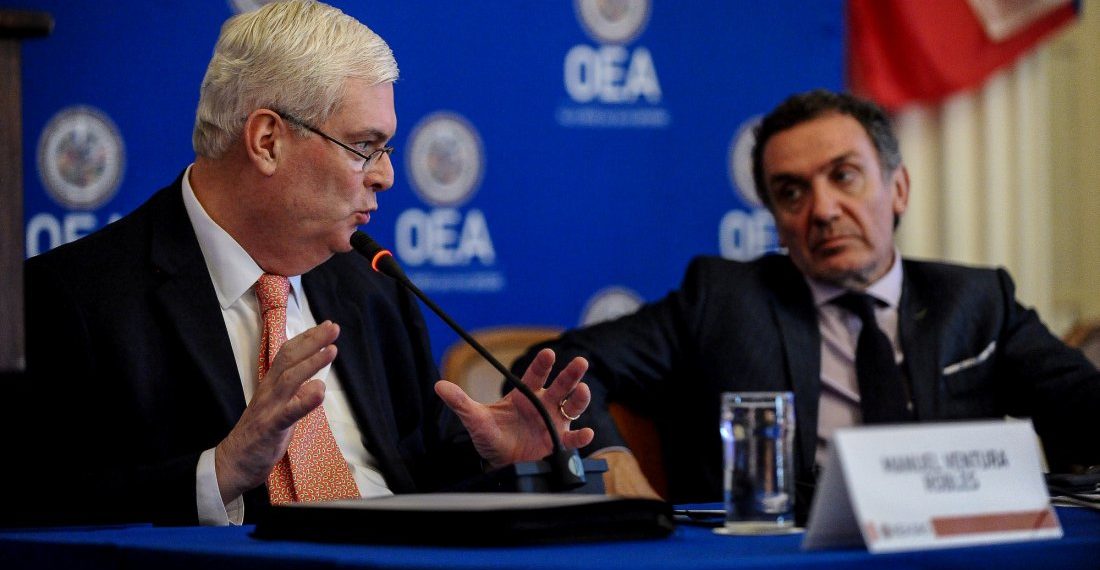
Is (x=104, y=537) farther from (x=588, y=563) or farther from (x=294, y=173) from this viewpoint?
(x=294, y=173)

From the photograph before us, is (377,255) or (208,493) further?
(377,255)

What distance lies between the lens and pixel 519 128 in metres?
3.86

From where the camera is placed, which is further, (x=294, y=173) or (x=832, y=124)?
(x=832, y=124)

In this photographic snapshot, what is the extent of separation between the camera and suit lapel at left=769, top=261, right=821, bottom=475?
2.75 meters

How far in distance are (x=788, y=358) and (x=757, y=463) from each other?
1.48m

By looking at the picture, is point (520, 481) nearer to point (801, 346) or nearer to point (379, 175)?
point (379, 175)

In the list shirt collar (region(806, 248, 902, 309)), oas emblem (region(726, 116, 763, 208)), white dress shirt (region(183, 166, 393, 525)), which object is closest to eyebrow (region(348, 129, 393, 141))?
white dress shirt (region(183, 166, 393, 525))

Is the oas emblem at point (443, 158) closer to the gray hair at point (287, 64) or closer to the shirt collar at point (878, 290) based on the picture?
the shirt collar at point (878, 290)

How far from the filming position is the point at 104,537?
1.42 meters

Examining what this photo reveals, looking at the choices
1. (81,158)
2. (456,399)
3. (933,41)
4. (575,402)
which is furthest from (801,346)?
(933,41)

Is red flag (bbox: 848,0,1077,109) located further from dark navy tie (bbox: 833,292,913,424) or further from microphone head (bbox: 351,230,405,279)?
microphone head (bbox: 351,230,405,279)

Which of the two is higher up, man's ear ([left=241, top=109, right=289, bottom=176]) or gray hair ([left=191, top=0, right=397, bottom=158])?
gray hair ([left=191, top=0, right=397, bottom=158])

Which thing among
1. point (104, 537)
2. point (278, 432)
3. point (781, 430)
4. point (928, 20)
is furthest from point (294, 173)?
point (928, 20)

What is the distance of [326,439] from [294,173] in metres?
0.43
